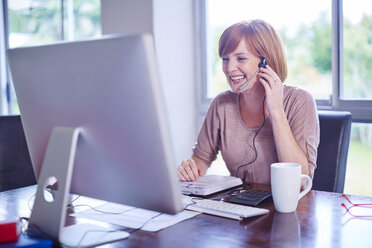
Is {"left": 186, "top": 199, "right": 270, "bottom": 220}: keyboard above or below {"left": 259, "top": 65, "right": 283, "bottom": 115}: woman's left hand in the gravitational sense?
below

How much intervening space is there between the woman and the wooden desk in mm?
420

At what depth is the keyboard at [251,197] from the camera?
3.94 feet

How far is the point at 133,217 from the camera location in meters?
1.12

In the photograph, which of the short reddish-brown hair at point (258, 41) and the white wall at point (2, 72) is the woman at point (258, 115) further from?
the white wall at point (2, 72)

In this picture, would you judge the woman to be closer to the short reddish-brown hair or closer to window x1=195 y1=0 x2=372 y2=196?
the short reddish-brown hair

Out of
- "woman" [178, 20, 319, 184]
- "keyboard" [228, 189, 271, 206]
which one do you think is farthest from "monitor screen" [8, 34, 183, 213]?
"woman" [178, 20, 319, 184]

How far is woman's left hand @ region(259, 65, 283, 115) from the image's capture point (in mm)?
1607

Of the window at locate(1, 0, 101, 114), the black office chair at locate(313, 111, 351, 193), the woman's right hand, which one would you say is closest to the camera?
the woman's right hand

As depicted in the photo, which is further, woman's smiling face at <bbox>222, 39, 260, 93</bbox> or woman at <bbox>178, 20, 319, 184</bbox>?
woman's smiling face at <bbox>222, 39, 260, 93</bbox>

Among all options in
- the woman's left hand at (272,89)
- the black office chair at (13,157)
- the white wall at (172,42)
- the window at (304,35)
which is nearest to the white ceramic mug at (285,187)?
the woman's left hand at (272,89)

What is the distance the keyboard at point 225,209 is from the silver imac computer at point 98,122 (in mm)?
252

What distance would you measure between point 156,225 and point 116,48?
1.45 ft

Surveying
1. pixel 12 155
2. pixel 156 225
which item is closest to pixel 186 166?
pixel 156 225

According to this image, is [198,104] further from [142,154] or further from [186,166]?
[142,154]
